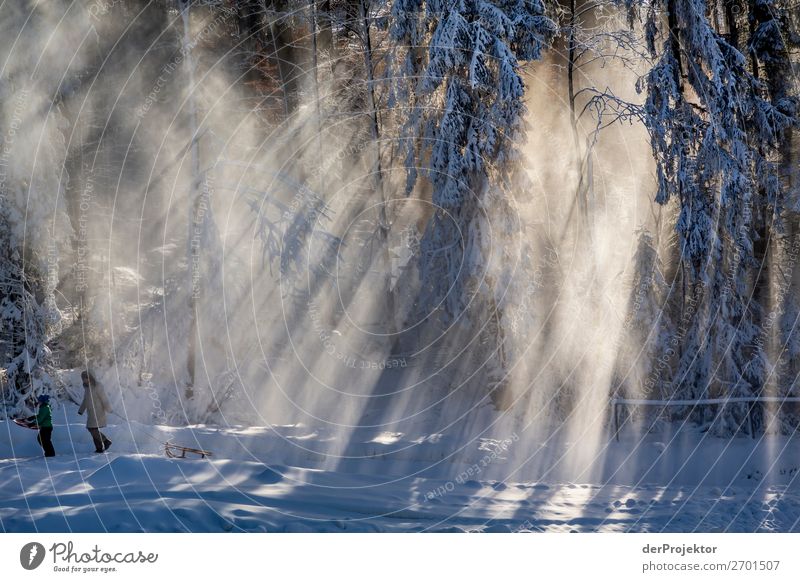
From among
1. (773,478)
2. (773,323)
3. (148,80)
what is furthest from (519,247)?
(148,80)

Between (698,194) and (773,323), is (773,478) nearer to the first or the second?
(773,323)

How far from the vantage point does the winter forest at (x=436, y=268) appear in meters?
14.7

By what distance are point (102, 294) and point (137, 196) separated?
6.40 m

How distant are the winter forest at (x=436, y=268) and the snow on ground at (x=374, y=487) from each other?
0.09 metres

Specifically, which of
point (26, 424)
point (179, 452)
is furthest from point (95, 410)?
point (26, 424)

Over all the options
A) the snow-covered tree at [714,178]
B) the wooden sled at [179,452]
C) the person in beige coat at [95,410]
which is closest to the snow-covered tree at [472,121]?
the snow-covered tree at [714,178]

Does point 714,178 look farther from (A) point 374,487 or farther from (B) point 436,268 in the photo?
(A) point 374,487

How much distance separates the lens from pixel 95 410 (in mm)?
14539

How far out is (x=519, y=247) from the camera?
18.6 m

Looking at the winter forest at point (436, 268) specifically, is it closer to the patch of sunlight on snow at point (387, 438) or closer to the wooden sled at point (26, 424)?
the patch of sunlight on snow at point (387, 438)

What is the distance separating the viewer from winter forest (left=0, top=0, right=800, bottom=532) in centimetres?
1472

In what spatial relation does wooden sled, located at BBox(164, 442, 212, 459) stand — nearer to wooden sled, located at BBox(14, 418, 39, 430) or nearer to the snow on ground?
the snow on ground

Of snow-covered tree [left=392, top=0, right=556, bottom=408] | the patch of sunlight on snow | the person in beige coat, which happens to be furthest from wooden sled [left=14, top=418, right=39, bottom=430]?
snow-covered tree [left=392, top=0, right=556, bottom=408]

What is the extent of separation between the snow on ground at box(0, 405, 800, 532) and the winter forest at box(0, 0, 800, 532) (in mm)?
93
